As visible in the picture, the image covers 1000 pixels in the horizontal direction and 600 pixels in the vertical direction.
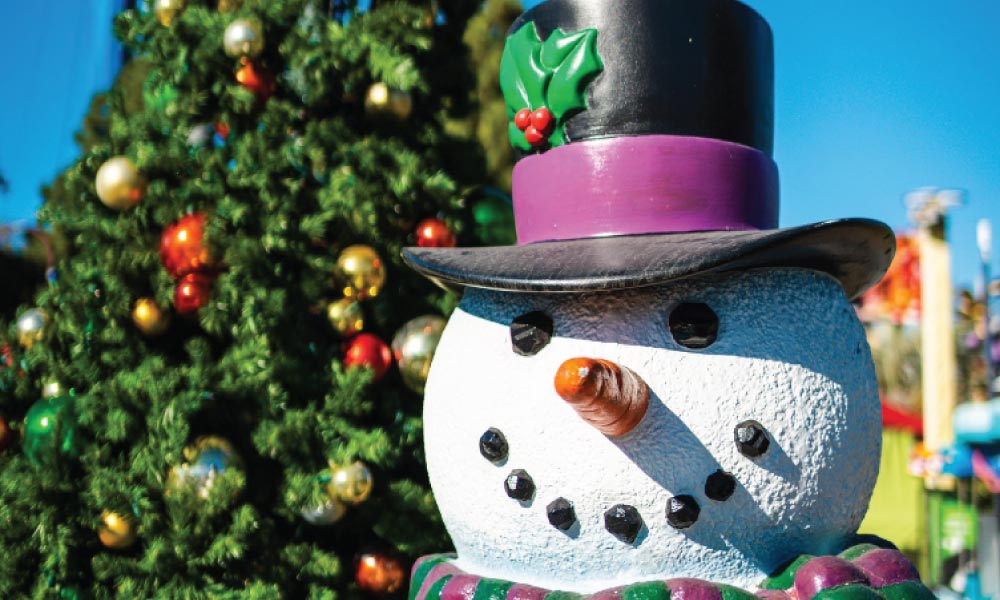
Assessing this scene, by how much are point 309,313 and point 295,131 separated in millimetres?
587

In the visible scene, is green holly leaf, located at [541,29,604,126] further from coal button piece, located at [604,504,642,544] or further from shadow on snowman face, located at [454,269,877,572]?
coal button piece, located at [604,504,642,544]

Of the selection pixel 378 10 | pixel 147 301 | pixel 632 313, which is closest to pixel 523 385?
pixel 632 313

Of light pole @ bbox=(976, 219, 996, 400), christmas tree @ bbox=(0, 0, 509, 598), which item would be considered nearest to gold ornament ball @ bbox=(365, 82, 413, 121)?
christmas tree @ bbox=(0, 0, 509, 598)

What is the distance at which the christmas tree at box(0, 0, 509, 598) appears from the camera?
262cm

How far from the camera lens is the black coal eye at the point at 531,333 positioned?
192cm

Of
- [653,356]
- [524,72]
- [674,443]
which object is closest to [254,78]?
[524,72]

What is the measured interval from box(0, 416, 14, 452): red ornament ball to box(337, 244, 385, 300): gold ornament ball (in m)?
1.16

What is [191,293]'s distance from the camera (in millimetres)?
2742

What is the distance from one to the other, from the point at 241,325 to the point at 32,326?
724 millimetres

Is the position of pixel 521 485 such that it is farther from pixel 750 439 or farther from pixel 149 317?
pixel 149 317

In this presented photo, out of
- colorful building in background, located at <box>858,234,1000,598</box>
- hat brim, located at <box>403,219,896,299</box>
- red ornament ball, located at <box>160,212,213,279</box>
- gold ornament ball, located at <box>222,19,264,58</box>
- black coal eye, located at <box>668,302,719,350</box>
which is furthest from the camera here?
colorful building in background, located at <box>858,234,1000,598</box>

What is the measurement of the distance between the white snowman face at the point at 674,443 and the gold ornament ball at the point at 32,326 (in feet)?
5.26

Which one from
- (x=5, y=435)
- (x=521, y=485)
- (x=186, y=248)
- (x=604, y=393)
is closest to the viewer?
(x=604, y=393)

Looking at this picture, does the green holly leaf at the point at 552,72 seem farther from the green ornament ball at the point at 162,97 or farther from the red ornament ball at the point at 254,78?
the green ornament ball at the point at 162,97
